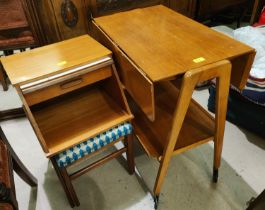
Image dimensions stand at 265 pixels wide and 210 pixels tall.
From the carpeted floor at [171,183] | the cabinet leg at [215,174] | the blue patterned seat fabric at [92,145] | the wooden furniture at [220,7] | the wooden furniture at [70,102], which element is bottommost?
the carpeted floor at [171,183]

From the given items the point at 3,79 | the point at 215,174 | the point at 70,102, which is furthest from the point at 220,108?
the point at 3,79

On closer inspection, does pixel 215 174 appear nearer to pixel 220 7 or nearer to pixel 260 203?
pixel 260 203

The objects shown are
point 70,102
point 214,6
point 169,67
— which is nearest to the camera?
point 169,67

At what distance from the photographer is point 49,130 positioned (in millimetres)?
1118

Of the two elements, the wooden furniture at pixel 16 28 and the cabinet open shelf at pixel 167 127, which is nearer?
the cabinet open shelf at pixel 167 127

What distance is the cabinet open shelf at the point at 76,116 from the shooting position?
3.47 feet

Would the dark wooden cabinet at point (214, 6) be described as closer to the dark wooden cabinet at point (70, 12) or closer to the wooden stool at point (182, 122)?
the dark wooden cabinet at point (70, 12)

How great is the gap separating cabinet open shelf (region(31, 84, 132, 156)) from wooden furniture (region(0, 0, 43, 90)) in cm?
55

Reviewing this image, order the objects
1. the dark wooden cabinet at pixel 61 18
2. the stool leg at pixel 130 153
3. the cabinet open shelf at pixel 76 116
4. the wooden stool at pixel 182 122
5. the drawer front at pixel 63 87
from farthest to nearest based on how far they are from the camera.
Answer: the dark wooden cabinet at pixel 61 18 < the stool leg at pixel 130 153 < the cabinet open shelf at pixel 76 116 < the drawer front at pixel 63 87 < the wooden stool at pixel 182 122

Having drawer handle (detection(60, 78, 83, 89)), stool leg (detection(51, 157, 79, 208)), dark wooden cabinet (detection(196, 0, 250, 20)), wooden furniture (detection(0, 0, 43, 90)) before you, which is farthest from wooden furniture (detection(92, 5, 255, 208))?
dark wooden cabinet (detection(196, 0, 250, 20))

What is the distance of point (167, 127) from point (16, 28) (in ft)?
4.16

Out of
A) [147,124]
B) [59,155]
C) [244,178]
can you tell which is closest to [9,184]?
[59,155]

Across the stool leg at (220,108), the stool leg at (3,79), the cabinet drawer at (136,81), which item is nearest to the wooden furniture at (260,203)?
the stool leg at (220,108)

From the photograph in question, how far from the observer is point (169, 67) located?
0.85 meters
